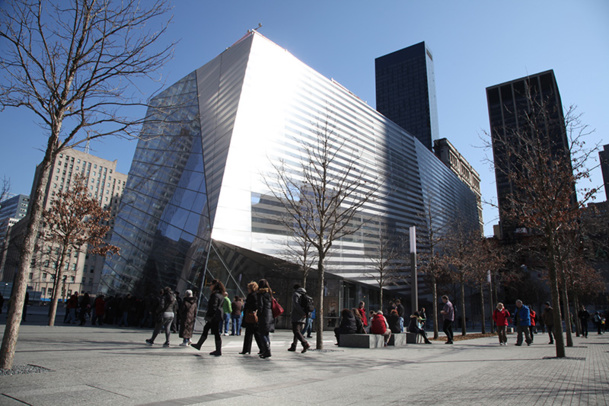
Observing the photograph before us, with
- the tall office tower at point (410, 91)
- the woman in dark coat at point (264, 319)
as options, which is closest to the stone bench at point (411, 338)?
the woman in dark coat at point (264, 319)

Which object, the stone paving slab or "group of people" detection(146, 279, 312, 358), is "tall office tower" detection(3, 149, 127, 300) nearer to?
"group of people" detection(146, 279, 312, 358)

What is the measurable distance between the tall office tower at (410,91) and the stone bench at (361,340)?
141271 millimetres

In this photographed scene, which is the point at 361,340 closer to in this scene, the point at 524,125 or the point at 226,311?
the point at 226,311

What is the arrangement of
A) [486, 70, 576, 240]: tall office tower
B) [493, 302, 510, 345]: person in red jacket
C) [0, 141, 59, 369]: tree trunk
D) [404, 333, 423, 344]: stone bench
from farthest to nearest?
[404, 333, 423, 344]: stone bench < [493, 302, 510, 345]: person in red jacket < [486, 70, 576, 240]: tall office tower < [0, 141, 59, 369]: tree trunk

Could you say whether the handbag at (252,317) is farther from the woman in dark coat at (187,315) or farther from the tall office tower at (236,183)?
the tall office tower at (236,183)

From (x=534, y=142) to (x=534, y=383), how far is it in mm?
9087

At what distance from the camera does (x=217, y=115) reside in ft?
86.3

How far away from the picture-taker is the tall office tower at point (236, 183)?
21.5 metres

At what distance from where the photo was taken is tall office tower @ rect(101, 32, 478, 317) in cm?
2147

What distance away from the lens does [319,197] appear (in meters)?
13.7

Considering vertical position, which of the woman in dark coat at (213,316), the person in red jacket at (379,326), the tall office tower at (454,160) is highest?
the tall office tower at (454,160)

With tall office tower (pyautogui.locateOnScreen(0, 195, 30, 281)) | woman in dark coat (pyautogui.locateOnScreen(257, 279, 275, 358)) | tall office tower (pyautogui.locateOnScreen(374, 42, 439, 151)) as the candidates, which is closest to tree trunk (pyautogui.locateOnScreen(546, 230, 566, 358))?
woman in dark coat (pyautogui.locateOnScreen(257, 279, 275, 358))

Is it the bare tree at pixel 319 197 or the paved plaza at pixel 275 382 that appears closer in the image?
the paved plaza at pixel 275 382

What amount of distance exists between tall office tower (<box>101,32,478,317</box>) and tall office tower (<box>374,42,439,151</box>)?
120m
